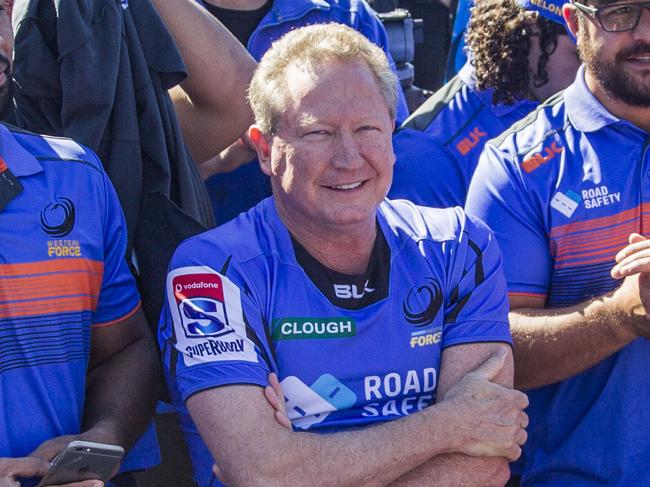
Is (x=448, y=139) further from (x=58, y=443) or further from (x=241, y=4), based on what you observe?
(x=58, y=443)

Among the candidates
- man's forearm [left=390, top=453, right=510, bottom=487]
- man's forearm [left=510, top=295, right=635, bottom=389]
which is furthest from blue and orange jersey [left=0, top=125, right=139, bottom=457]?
man's forearm [left=510, top=295, right=635, bottom=389]

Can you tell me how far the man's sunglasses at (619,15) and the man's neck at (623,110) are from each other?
210 mm

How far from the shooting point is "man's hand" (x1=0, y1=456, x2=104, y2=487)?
277 cm

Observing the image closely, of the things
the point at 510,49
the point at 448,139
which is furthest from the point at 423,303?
the point at 510,49

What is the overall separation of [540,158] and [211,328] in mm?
1276

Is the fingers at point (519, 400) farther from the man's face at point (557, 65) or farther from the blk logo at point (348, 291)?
the man's face at point (557, 65)

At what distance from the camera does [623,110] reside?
3600 millimetres

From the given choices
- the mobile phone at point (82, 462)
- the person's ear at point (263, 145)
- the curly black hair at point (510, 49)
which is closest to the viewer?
the mobile phone at point (82, 462)

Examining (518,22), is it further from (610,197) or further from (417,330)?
(417,330)

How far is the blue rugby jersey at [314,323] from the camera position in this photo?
2924mm

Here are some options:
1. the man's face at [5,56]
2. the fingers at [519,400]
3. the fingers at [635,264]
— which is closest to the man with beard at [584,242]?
the fingers at [635,264]

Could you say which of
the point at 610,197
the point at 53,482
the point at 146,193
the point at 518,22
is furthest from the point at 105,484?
the point at 518,22

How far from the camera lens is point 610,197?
3492 millimetres

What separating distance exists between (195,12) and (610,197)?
1.48 metres
